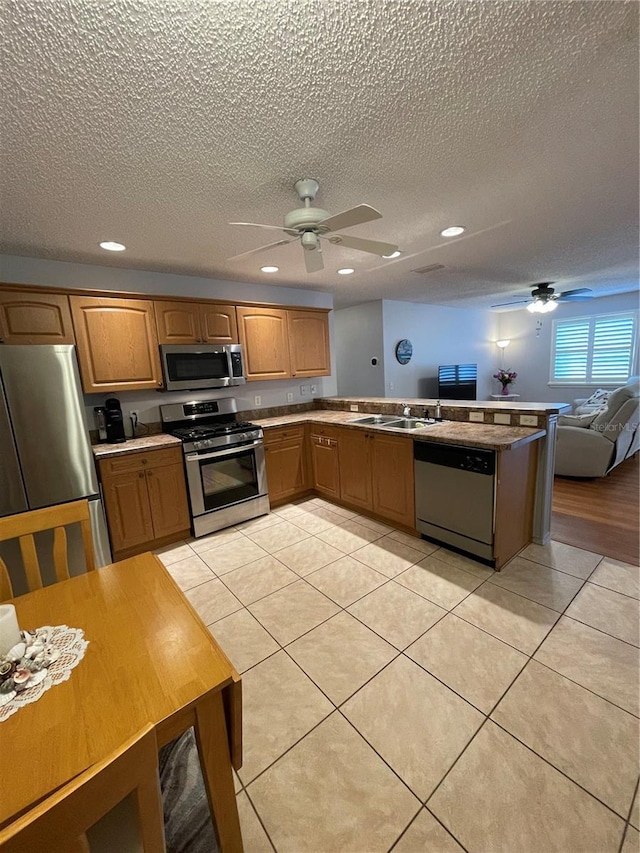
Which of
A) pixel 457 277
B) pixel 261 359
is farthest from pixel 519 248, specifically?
pixel 261 359

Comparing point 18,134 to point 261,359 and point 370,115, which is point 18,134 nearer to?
point 370,115

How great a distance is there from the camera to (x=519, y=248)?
130 inches

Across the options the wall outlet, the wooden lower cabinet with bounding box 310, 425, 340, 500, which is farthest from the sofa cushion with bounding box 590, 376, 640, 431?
the wooden lower cabinet with bounding box 310, 425, 340, 500

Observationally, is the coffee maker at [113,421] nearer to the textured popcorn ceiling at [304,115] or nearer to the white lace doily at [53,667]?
the textured popcorn ceiling at [304,115]

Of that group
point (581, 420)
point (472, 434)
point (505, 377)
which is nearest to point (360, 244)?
point (472, 434)

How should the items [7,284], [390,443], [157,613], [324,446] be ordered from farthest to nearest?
[324,446] → [390,443] → [7,284] → [157,613]

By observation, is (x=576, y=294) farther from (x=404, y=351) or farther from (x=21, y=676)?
(x=21, y=676)

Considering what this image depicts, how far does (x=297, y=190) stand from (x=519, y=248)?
96.5 inches

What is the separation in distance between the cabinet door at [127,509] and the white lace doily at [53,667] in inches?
75.0

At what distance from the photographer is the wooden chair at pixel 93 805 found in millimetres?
479

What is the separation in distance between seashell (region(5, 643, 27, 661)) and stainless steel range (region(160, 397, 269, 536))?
86.7 inches

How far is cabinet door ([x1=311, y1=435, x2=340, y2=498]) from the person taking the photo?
372 cm

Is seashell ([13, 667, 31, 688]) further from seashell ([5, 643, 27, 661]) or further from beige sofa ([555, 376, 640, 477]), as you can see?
beige sofa ([555, 376, 640, 477])

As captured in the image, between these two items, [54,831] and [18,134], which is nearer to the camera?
[54,831]
